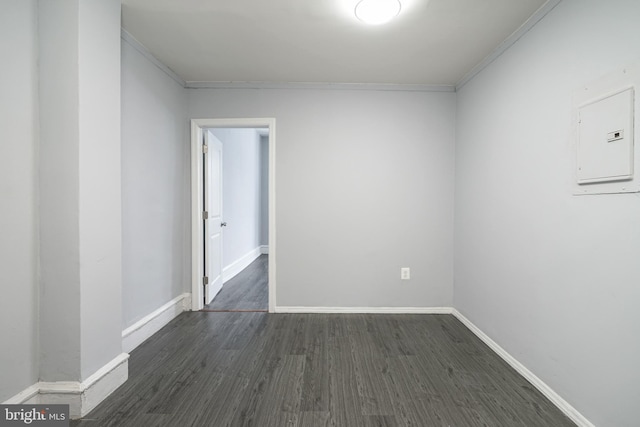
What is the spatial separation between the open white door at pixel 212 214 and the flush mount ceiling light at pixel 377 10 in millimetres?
2065

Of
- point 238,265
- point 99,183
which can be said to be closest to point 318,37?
point 99,183

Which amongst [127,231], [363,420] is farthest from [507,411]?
[127,231]

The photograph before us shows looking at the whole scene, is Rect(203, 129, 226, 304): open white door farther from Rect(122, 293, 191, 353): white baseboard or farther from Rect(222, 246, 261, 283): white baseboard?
Rect(222, 246, 261, 283): white baseboard

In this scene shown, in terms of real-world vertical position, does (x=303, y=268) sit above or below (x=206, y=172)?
below

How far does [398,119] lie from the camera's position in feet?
9.97

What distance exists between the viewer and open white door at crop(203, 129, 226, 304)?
10.4 ft

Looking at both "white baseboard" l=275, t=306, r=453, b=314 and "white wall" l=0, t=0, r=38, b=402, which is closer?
"white wall" l=0, t=0, r=38, b=402

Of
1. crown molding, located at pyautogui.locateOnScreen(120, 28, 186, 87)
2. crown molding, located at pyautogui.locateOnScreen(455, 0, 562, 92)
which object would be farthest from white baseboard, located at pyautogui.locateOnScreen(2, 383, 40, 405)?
crown molding, located at pyautogui.locateOnScreen(455, 0, 562, 92)

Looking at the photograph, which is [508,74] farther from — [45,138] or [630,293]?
[45,138]

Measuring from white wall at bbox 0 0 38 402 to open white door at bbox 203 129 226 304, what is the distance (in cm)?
167

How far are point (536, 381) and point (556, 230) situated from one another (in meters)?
0.97

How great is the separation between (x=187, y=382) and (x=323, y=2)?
8.40 feet

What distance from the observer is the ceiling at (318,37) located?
1.87 m

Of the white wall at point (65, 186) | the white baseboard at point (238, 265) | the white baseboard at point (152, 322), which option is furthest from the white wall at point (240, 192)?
the white wall at point (65, 186)
